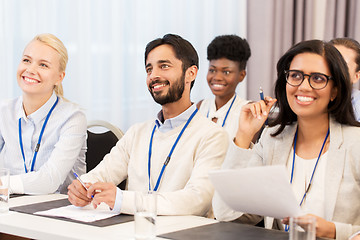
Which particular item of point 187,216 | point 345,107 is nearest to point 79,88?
point 187,216

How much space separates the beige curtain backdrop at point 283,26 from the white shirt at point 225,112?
0.64 meters

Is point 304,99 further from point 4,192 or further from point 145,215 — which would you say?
→ point 4,192

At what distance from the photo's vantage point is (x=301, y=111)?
1.95 metres

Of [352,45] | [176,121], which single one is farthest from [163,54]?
[352,45]

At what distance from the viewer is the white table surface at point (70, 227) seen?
167cm

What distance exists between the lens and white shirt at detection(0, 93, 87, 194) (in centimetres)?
259

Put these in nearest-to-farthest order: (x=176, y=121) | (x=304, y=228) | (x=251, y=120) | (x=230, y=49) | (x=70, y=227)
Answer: (x=304, y=228), (x=70, y=227), (x=251, y=120), (x=176, y=121), (x=230, y=49)

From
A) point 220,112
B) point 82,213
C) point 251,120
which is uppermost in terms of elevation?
point 251,120

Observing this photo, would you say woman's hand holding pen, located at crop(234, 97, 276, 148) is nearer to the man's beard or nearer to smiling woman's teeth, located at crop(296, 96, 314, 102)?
smiling woman's teeth, located at crop(296, 96, 314, 102)

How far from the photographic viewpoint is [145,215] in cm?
164

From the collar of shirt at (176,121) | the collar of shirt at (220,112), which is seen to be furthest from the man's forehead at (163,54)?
the collar of shirt at (220,112)

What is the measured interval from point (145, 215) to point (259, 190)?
362 millimetres

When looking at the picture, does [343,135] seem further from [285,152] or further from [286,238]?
[286,238]

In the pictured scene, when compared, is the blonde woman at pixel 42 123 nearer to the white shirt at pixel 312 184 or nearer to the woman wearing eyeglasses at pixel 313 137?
the woman wearing eyeglasses at pixel 313 137
